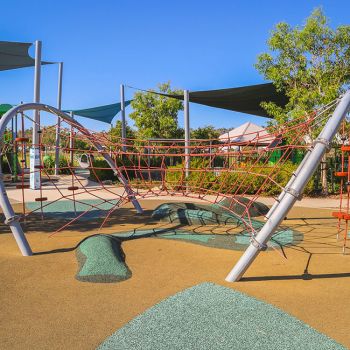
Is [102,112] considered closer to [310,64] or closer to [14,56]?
[14,56]

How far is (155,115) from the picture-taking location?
25328 millimetres

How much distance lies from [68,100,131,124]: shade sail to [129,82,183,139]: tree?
594cm

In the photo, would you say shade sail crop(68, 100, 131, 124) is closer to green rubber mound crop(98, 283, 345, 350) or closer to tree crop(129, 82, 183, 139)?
tree crop(129, 82, 183, 139)

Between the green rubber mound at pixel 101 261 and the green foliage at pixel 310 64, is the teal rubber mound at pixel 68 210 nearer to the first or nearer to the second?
the green rubber mound at pixel 101 261

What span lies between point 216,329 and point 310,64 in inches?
388

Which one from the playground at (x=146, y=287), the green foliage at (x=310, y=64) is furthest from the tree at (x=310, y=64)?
the playground at (x=146, y=287)

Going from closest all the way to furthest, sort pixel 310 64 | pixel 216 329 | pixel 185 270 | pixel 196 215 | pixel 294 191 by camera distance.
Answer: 1. pixel 216 329
2. pixel 294 191
3. pixel 185 270
4. pixel 196 215
5. pixel 310 64

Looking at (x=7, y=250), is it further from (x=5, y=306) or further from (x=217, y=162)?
(x=217, y=162)

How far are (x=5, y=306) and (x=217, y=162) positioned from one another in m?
18.5

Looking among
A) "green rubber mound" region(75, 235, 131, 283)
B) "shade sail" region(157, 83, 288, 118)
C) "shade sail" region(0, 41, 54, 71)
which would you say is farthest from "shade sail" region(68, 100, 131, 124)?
"green rubber mound" region(75, 235, 131, 283)

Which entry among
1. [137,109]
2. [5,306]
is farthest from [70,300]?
[137,109]

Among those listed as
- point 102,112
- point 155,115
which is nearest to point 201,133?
point 155,115

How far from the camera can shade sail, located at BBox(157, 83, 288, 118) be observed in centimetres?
1156

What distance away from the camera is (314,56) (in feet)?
35.3
